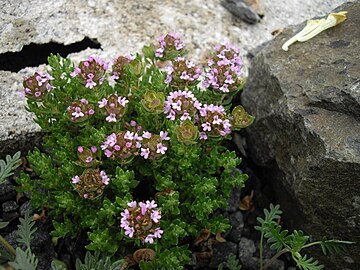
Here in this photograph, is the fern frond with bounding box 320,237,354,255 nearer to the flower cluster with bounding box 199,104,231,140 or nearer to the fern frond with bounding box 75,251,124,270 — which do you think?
the flower cluster with bounding box 199,104,231,140

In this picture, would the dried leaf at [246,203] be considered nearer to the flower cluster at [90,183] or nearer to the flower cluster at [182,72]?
the flower cluster at [182,72]

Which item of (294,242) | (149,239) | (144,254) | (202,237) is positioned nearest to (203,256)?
(202,237)

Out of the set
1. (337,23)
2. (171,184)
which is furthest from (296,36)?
(171,184)

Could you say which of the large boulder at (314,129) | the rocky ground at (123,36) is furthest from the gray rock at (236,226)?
the large boulder at (314,129)

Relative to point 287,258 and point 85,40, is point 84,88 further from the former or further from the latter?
point 287,258

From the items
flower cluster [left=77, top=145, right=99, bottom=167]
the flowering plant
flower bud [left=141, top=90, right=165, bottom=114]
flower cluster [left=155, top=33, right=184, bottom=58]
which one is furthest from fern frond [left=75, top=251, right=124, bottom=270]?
flower cluster [left=155, top=33, right=184, bottom=58]

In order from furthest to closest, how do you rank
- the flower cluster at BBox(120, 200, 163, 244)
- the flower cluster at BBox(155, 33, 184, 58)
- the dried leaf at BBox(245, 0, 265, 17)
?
1. the dried leaf at BBox(245, 0, 265, 17)
2. the flower cluster at BBox(155, 33, 184, 58)
3. the flower cluster at BBox(120, 200, 163, 244)

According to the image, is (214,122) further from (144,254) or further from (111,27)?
(111,27)
